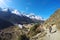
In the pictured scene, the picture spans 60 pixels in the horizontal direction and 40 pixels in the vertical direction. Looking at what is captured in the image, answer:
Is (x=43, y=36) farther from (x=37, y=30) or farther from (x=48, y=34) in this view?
(x=37, y=30)

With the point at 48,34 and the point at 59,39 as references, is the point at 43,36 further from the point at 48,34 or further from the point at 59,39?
the point at 59,39

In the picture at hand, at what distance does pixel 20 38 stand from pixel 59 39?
32.8 feet

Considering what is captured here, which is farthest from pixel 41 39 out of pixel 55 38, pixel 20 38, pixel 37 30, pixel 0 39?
pixel 0 39

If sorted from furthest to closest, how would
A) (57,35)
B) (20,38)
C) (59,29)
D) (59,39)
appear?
(20,38)
(59,29)
(57,35)
(59,39)

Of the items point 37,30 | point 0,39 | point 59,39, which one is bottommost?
point 59,39

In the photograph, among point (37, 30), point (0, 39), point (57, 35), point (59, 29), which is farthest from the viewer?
point (0, 39)

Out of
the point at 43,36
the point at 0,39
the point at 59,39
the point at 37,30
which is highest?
the point at 0,39

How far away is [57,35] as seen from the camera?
1086 inches

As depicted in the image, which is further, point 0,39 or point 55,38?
point 0,39

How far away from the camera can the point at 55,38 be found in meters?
26.7

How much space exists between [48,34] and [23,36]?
6068 mm

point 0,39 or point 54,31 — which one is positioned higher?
point 0,39

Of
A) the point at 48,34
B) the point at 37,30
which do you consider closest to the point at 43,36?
the point at 48,34

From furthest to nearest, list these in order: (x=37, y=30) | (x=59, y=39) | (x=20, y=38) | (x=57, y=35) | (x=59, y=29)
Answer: (x=37, y=30) → (x=20, y=38) → (x=59, y=29) → (x=57, y=35) → (x=59, y=39)
